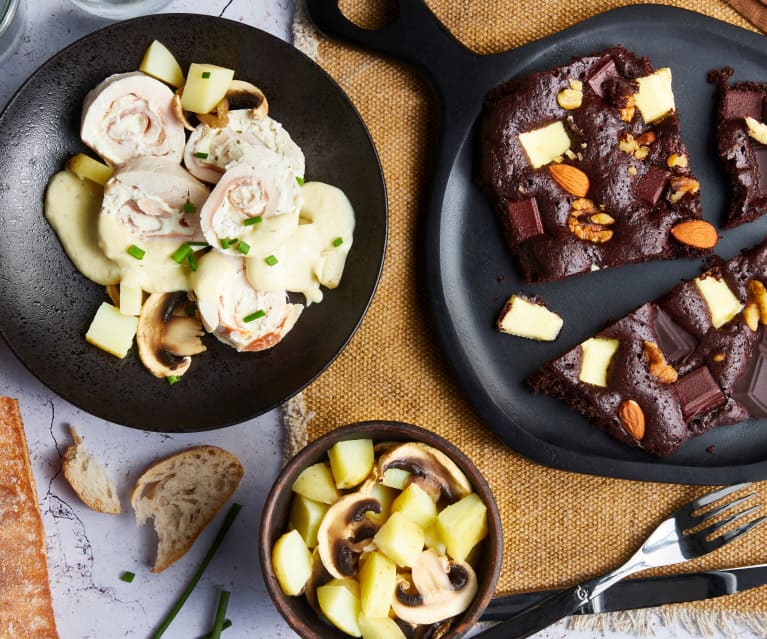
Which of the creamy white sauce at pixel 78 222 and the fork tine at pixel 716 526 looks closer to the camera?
the creamy white sauce at pixel 78 222

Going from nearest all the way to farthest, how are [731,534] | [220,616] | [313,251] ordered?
[313,251]
[220,616]
[731,534]

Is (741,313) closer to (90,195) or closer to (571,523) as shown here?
(571,523)

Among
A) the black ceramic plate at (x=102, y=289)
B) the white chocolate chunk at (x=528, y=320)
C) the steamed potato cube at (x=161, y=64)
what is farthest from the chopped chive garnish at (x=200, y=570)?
the steamed potato cube at (x=161, y=64)

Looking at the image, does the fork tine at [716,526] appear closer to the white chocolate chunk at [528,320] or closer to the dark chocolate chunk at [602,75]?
the white chocolate chunk at [528,320]

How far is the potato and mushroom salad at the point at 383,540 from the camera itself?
2.59 m

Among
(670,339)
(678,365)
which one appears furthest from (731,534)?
(670,339)

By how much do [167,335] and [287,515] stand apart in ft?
2.44

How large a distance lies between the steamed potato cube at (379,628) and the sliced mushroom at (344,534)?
0.16 metres

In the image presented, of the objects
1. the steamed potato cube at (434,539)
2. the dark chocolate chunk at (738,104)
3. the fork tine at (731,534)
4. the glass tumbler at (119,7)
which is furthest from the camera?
the dark chocolate chunk at (738,104)

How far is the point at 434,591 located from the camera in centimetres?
262

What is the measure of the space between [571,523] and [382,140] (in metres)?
1.60

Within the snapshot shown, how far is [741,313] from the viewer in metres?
3.12

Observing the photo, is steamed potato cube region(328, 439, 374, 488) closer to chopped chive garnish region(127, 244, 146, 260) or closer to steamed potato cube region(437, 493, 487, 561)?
steamed potato cube region(437, 493, 487, 561)

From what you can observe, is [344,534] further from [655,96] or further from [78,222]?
[655,96]
